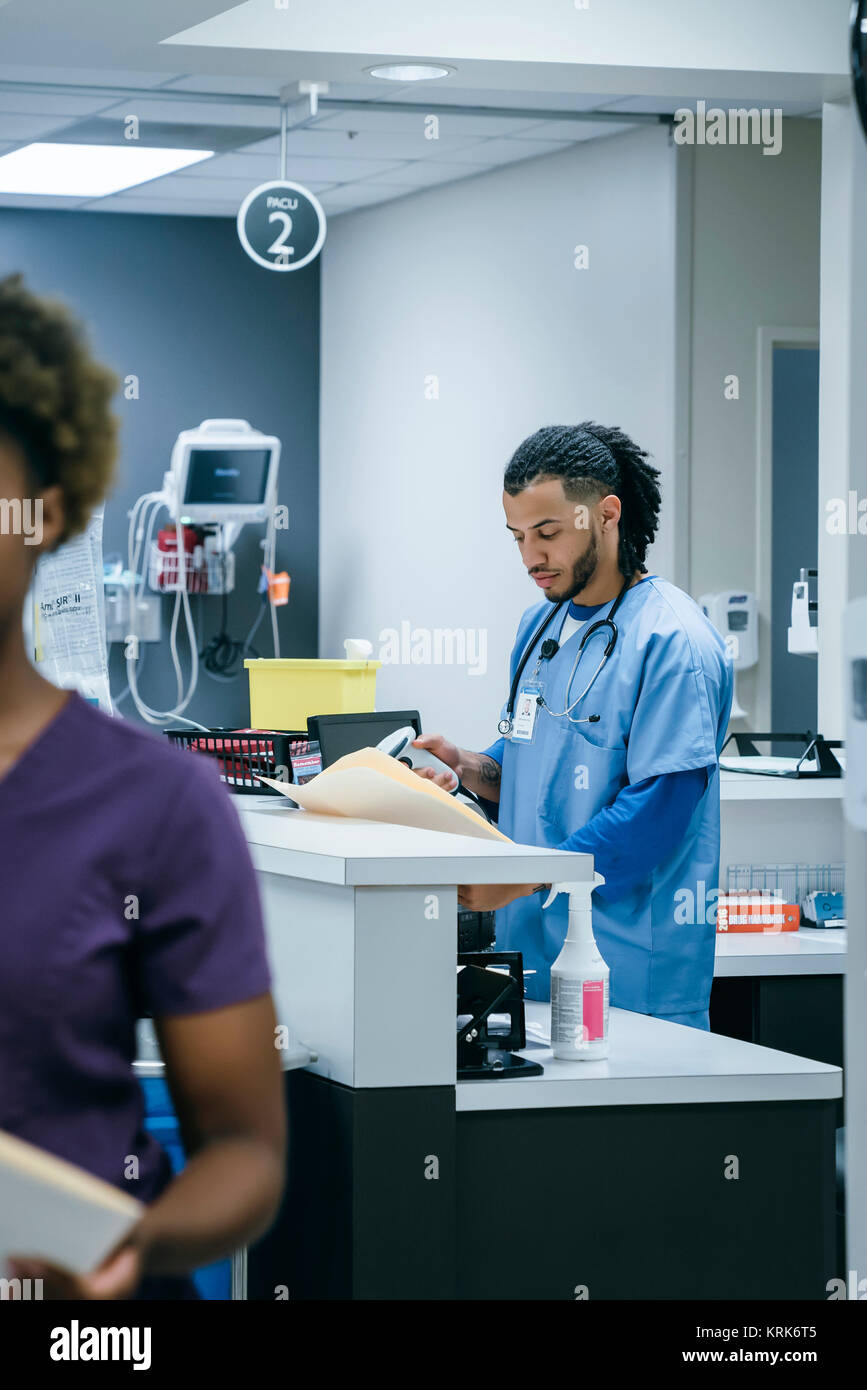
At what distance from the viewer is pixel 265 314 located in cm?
637

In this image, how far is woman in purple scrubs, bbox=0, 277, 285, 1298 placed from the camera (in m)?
0.89

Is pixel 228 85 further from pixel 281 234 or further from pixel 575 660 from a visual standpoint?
pixel 575 660

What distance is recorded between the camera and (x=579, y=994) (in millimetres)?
1970

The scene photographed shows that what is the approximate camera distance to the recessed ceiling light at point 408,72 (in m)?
3.96

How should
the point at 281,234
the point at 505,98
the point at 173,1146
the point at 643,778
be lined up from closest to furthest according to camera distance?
the point at 173,1146
the point at 643,778
the point at 281,234
the point at 505,98

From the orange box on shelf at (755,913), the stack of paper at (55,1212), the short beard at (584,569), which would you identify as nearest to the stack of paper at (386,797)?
the short beard at (584,569)

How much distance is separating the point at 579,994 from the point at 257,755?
0.85 meters

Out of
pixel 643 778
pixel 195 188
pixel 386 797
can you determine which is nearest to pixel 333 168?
pixel 195 188

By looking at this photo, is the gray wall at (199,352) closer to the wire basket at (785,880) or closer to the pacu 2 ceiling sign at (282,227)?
the pacu 2 ceiling sign at (282,227)

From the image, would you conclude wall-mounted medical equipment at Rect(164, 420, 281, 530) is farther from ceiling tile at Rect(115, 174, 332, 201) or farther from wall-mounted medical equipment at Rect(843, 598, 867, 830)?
wall-mounted medical equipment at Rect(843, 598, 867, 830)

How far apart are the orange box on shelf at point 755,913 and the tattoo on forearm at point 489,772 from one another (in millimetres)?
949
